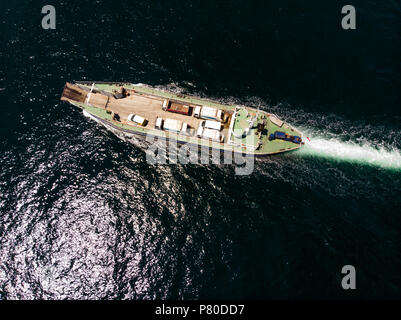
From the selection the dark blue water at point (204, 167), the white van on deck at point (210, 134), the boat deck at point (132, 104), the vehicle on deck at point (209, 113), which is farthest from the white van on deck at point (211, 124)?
the dark blue water at point (204, 167)

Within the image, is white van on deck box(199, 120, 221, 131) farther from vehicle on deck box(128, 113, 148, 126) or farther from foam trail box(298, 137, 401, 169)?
foam trail box(298, 137, 401, 169)

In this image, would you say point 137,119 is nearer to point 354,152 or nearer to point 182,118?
point 182,118

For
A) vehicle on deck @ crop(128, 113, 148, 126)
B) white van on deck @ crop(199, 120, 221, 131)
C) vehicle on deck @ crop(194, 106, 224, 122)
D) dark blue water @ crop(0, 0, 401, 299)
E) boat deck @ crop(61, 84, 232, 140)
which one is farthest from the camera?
boat deck @ crop(61, 84, 232, 140)

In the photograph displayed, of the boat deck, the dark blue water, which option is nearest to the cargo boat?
the boat deck

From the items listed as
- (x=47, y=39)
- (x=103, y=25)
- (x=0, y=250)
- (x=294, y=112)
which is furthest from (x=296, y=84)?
(x=0, y=250)

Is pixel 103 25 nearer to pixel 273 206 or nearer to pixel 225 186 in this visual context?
pixel 225 186
